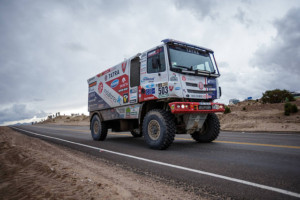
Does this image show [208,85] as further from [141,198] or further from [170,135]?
[141,198]

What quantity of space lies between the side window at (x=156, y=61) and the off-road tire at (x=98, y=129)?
4150 mm

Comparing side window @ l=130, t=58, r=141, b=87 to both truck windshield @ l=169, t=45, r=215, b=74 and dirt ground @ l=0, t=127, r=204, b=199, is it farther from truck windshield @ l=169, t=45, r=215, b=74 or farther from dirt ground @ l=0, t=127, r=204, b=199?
dirt ground @ l=0, t=127, r=204, b=199

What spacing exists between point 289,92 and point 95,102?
1197 inches

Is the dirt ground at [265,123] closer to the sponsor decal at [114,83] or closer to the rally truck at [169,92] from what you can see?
the rally truck at [169,92]

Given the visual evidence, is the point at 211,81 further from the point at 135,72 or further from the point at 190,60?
the point at 135,72

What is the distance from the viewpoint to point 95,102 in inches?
385

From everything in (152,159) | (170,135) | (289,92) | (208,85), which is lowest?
(152,159)

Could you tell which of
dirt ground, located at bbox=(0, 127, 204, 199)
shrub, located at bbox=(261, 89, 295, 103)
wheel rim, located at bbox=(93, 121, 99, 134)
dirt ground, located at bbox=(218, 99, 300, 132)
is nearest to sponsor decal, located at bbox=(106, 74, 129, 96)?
wheel rim, located at bbox=(93, 121, 99, 134)

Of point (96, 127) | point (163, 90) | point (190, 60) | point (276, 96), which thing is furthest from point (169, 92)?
point (276, 96)

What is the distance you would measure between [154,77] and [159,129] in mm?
1716

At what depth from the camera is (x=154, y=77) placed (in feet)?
20.0

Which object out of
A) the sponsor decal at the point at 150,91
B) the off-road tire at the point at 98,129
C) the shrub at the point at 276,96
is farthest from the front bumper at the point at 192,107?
the shrub at the point at 276,96

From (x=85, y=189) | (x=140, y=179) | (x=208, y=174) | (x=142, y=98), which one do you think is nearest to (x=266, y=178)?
(x=208, y=174)

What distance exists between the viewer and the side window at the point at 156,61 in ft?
19.3
